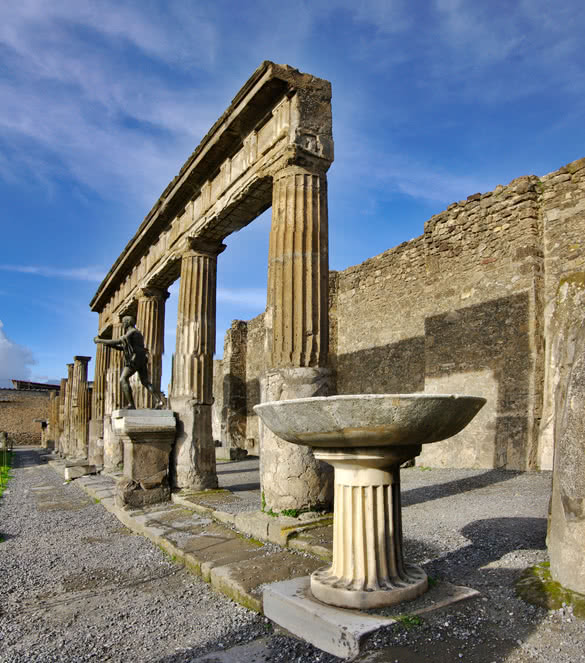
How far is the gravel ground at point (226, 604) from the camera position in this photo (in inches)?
85.7

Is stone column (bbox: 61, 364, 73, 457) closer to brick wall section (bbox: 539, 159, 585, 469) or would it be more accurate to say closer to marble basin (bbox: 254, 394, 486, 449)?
brick wall section (bbox: 539, 159, 585, 469)

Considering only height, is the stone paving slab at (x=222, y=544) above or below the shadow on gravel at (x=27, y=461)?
above

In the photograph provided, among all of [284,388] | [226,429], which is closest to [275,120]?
[284,388]

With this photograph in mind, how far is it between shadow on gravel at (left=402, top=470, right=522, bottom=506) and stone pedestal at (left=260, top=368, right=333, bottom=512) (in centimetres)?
145

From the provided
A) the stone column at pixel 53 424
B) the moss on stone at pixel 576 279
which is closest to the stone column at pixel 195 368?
the moss on stone at pixel 576 279

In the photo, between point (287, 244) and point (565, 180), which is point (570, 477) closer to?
point (287, 244)

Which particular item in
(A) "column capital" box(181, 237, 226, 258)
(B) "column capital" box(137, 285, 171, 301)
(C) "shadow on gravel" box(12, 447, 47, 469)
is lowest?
(C) "shadow on gravel" box(12, 447, 47, 469)

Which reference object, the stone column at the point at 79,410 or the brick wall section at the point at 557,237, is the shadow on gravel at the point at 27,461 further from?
the brick wall section at the point at 557,237

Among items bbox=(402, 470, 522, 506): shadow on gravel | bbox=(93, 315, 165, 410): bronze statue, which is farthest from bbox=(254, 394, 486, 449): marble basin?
bbox=(93, 315, 165, 410): bronze statue

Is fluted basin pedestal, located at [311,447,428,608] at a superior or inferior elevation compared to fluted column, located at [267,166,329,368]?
inferior

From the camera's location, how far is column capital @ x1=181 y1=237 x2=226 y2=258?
8.41 m

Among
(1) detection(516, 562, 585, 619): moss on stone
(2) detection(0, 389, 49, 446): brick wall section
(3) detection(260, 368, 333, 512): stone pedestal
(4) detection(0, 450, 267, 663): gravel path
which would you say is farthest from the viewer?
(2) detection(0, 389, 49, 446): brick wall section

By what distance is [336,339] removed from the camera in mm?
13992

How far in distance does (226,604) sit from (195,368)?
16.9 ft
